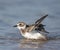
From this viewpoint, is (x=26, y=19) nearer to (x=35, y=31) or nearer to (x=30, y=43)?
(x=35, y=31)

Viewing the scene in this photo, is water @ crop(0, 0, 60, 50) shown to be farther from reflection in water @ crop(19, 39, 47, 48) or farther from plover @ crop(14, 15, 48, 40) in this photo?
plover @ crop(14, 15, 48, 40)

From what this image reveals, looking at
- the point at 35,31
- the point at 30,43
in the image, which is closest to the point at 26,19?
the point at 35,31

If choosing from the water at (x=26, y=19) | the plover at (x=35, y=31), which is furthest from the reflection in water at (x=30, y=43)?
the plover at (x=35, y=31)

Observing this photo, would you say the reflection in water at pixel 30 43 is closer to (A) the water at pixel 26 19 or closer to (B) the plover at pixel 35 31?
(A) the water at pixel 26 19

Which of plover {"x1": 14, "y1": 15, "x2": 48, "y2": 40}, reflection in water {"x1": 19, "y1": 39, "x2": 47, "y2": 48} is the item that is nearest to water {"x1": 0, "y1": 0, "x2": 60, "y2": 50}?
reflection in water {"x1": 19, "y1": 39, "x2": 47, "y2": 48}

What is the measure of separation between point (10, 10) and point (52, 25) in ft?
9.85

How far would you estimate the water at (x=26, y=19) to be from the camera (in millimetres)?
15220

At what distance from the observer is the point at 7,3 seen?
870 inches

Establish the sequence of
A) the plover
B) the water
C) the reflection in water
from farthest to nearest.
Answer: the plover → the water → the reflection in water

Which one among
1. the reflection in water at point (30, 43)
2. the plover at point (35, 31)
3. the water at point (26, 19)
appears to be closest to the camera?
the reflection in water at point (30, 43)

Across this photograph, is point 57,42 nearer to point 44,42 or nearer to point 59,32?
point 44,42

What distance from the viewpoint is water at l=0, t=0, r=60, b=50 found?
49.9ft

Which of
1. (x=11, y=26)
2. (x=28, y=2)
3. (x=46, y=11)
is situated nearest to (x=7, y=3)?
(x=28, y=2)

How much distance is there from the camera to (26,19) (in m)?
19.0
